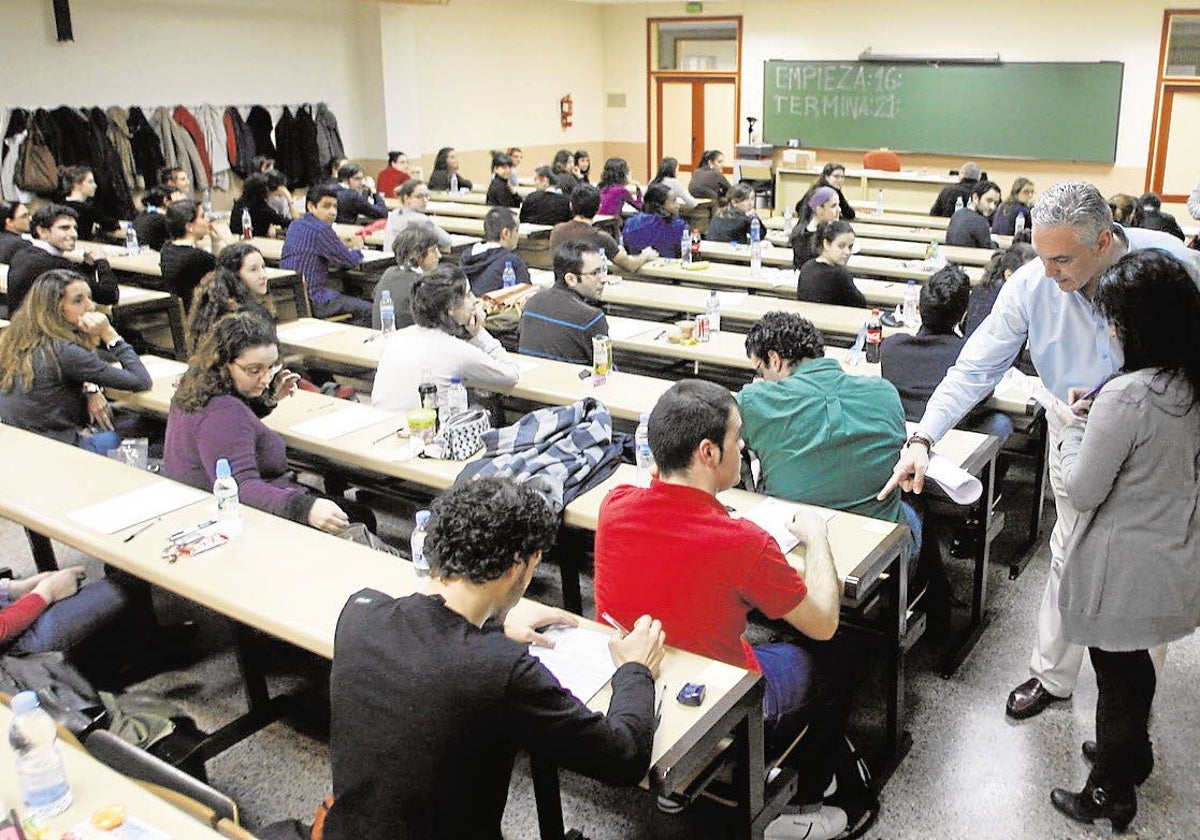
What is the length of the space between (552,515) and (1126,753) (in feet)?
5.57

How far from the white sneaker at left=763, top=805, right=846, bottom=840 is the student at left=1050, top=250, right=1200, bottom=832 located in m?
0.71

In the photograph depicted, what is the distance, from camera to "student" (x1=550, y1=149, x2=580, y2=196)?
994cm

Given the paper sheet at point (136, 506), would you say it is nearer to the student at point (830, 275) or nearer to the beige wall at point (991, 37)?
the student at point (830, 275)

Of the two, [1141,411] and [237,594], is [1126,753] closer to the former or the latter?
[1141,411]

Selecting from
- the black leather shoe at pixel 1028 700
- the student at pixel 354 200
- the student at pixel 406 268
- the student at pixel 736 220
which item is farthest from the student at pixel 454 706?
the student at pixel 354 200

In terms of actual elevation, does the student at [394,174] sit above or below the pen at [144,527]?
above

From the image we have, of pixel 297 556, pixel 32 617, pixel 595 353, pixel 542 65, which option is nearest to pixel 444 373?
pixel 595 353

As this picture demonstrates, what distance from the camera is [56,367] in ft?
13.6

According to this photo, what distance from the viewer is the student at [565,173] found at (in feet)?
32.6

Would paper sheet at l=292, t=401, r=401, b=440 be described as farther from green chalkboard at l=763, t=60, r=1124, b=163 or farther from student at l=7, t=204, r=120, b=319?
green chalkboard at l=763, t=60, r=1124, b=163

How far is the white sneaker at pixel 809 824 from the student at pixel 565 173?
7434mm

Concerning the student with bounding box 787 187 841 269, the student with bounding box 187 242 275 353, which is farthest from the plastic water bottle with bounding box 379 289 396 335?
the student with bounding box 787 187 841 269

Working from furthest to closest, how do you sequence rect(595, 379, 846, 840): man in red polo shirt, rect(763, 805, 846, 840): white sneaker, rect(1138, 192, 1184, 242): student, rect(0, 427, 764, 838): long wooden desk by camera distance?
rect(1138, 192, 1184, 242): student < rect(763, 805, 846, 840): white sneaker < rect(595, 379, 846, 840): man in red polo shirt < rect(0, 427, 764, 838): long wooden desk

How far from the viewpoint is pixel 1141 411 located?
7.72 feet
